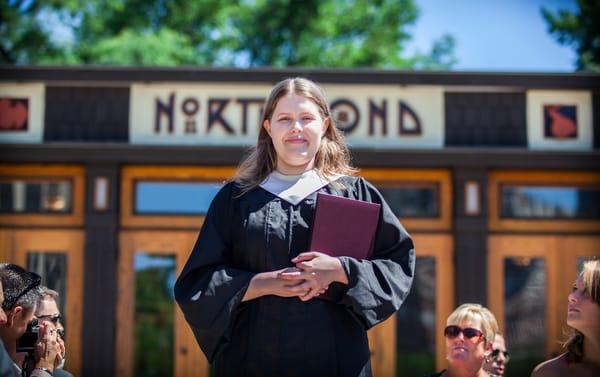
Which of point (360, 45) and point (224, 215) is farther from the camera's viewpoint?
point (360, 45)

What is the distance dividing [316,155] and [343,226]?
1.29 ft

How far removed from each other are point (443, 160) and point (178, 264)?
317cm

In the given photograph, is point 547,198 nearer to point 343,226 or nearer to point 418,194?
point 418,194

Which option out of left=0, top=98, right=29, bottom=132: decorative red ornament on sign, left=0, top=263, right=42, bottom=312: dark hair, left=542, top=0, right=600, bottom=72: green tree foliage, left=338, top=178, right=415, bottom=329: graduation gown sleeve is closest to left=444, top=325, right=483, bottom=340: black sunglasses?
left=338, top=178, right=415, bottom=329: graduation gown sleeve

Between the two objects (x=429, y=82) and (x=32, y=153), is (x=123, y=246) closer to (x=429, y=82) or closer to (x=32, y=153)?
(x=32, y=153)

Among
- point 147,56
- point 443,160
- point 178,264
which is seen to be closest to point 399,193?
point 443,160

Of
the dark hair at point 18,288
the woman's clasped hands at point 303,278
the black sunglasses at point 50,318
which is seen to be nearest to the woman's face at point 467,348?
the woman's clasped hands at point 303,278

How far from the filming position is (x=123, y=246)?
29.2ft

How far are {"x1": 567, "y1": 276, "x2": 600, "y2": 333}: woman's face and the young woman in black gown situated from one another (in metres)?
0.75

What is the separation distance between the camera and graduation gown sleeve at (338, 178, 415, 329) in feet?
8.72

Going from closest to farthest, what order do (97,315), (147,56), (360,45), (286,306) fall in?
(286,306) → (97,315) → (147,56) → (360,45)

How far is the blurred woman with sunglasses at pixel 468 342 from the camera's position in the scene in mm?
3953

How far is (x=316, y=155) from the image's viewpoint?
2.99 meters

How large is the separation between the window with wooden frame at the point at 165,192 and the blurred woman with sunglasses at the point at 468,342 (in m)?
5.17
